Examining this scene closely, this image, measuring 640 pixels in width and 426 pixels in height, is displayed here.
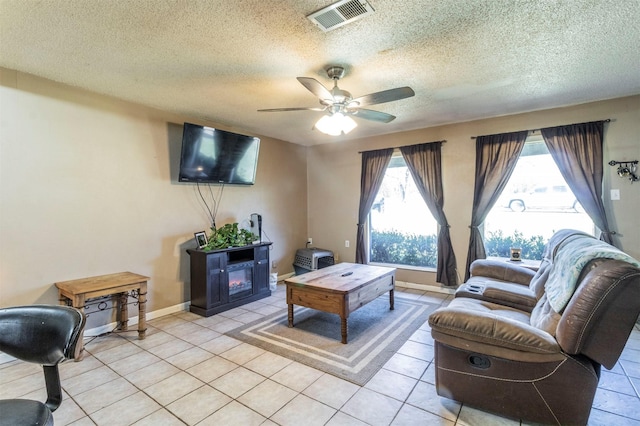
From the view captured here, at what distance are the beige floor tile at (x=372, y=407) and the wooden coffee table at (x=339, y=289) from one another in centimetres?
84

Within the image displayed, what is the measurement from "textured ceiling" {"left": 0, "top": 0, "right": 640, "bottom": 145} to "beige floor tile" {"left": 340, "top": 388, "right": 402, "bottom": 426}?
2.56 m

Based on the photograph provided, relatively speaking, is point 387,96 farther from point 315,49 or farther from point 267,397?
point 267,397

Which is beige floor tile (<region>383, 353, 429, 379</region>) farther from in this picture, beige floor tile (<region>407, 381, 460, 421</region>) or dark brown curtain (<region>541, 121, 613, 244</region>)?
dark brown curtain (<region>541, 121, 613, 244</region>)

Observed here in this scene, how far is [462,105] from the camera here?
149 inches

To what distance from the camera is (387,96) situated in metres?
2.54

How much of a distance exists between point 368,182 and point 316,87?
119 inches

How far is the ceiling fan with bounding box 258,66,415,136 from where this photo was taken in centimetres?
248

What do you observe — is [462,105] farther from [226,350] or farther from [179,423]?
[179,423]

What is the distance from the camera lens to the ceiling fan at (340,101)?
8.13 feet

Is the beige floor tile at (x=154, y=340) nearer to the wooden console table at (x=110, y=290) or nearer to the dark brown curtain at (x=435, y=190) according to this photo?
the wooden console table at (x=110, y=290)

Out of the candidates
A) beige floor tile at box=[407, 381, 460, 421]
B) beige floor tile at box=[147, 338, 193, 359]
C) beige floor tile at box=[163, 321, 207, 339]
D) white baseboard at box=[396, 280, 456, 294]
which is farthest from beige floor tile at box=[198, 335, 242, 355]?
white baseboard at box=[396, 280, 456, 294]

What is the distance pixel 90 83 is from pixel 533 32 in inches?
152

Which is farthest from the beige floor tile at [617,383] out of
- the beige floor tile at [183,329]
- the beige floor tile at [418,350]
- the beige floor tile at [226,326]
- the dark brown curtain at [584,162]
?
the beige floor tile at [183,329]

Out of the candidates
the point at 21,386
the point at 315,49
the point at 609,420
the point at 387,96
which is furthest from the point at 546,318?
the point at 21,386
